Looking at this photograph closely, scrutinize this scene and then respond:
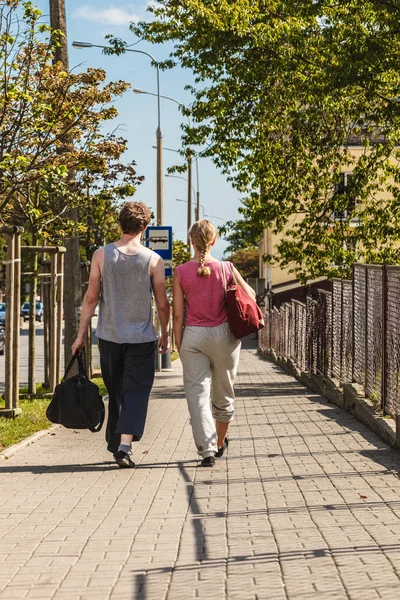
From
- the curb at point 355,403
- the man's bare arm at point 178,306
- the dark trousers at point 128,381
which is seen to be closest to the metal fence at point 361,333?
the curb at point 355,403

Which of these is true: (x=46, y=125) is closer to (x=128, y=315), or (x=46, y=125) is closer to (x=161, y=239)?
(x=128, y=315)

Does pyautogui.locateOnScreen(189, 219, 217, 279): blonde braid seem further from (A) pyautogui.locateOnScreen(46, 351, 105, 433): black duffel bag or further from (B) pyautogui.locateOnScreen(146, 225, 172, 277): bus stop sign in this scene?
(B) pyautogui.locateOnScreen(146, 225, 172, 277): bus stop sign

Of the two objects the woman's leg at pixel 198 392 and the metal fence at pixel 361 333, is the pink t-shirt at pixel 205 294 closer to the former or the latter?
the woman's leg at pixel 198 392

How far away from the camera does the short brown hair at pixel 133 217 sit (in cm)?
855

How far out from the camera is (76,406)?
28.3 feet

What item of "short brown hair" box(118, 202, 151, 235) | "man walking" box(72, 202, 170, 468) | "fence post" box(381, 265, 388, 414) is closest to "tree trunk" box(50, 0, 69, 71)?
"fence post" box(381, 265, 388, 414)

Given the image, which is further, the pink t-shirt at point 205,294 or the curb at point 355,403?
the curb at point 355,403

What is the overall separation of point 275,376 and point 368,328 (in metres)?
14.1

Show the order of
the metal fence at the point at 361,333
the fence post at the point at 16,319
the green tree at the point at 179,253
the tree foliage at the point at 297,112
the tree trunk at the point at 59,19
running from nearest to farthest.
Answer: the metal fence at the point at 361,333
the fence post at the point at 16,319
the tree trunk at the point at 59,19
the tree foliage at the point at 297,112
the green tree at the point at 179,253

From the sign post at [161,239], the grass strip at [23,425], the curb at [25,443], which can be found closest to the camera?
the curb at [25,443]

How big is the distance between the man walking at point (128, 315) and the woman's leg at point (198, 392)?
196 mm

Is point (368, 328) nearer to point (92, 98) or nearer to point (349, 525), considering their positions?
point (92, 98)

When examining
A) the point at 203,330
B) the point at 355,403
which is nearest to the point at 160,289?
the point at 203,330

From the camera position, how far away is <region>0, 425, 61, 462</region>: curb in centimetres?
916
